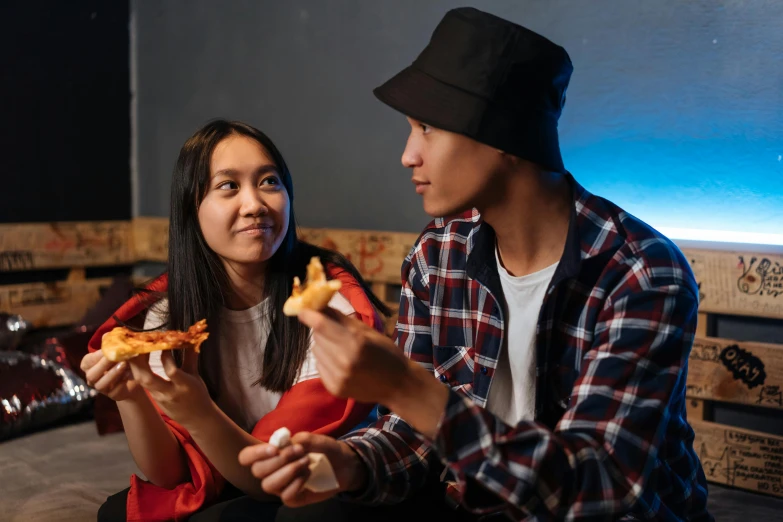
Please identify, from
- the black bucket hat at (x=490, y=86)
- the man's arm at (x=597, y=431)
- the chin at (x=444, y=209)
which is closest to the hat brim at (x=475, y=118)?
the black bucket hat at (x=490, y=86)

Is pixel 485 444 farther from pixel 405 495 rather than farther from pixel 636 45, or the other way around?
pixel 636 45

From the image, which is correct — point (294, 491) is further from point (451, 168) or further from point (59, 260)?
point (59, 260)

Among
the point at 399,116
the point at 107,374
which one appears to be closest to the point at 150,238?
the point at 399,116

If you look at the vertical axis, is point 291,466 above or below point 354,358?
below

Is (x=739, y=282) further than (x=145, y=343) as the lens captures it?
Yes

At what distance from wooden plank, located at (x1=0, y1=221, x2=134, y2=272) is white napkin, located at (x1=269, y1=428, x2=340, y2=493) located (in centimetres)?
247

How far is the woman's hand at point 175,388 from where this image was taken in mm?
1277

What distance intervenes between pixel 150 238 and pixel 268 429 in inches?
86.2

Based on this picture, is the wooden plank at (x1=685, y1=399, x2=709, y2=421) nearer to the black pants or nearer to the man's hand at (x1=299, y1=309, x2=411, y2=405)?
the black pants

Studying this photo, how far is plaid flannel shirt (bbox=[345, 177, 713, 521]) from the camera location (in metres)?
1.10

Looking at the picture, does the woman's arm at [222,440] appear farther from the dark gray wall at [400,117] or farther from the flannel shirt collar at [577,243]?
the dark gray wall at [400,117]

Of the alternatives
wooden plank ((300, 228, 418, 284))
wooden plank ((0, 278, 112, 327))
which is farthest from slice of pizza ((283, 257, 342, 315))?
wooden plank ((0, 278, 112, 327))

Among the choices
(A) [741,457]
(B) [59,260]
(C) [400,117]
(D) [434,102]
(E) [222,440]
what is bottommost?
(A) [741,457]

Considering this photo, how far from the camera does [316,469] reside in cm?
116
